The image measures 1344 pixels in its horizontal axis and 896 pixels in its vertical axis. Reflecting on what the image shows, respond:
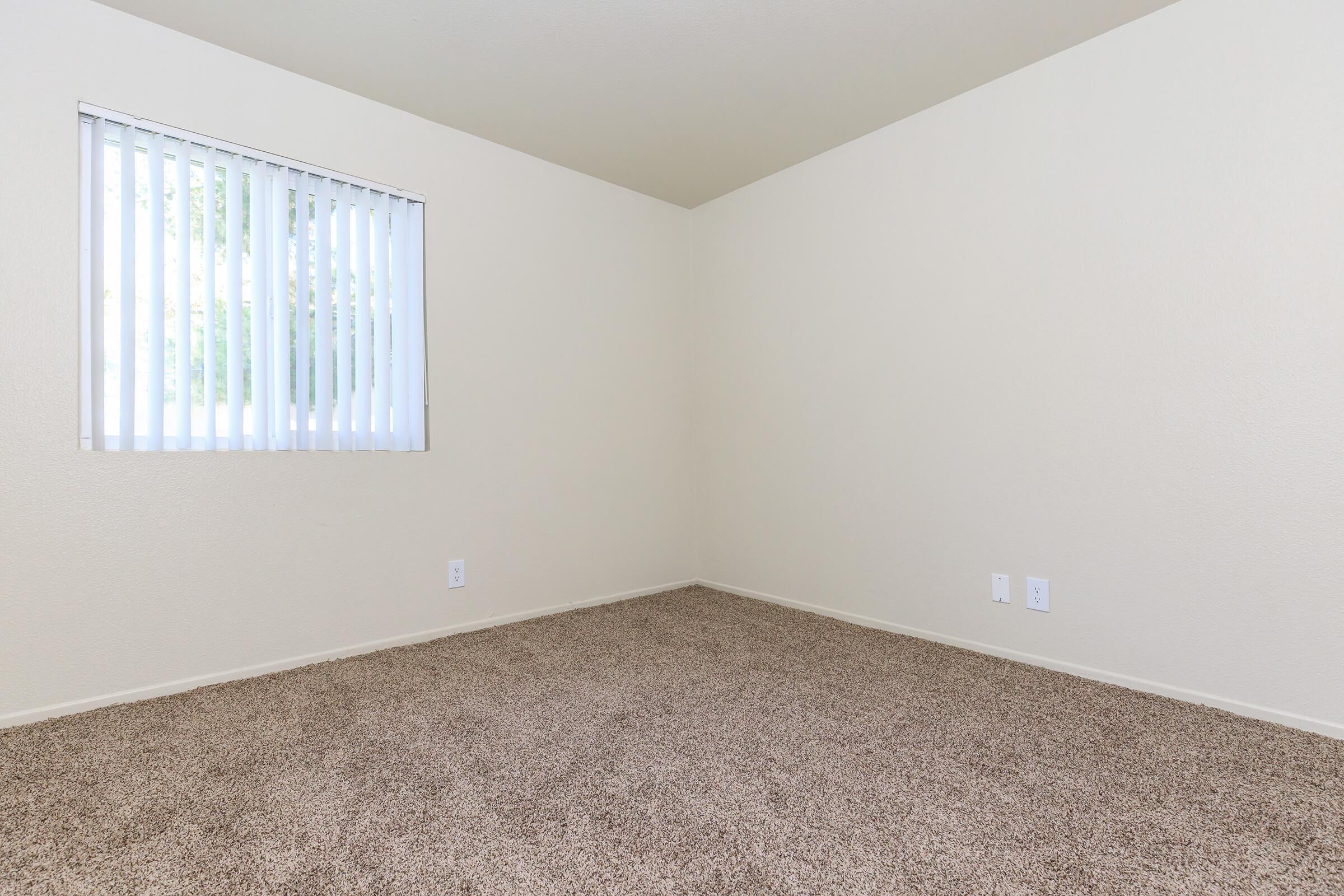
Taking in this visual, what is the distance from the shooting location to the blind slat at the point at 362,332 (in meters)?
2.72

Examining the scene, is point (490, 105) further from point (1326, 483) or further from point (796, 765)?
point (1326, 483)

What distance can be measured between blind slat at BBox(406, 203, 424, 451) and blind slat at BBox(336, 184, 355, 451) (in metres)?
0.25

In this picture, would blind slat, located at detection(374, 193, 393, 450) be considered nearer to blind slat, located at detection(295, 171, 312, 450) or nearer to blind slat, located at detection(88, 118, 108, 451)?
blind slat, located at detection(295, 171, 312, 450)

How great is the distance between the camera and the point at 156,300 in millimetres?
2246

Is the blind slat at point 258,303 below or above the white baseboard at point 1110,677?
above

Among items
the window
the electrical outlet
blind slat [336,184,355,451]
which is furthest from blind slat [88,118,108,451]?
the electrical outlet

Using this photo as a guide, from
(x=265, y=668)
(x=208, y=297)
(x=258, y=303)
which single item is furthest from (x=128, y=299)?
(x=265, y=668)

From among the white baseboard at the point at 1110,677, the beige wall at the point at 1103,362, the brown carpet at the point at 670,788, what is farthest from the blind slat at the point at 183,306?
the white baseboard at the point at 1110,677

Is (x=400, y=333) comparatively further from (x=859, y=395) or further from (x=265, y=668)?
(x=859, y=395)

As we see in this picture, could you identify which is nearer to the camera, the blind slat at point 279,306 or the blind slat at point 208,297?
the blind slat at point 208,297

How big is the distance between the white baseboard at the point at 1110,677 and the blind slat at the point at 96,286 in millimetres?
3021

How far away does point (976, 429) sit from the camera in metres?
2.67

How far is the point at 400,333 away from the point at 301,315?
0.39m

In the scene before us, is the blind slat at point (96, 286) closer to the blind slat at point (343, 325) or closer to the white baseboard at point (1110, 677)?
the blind slat at point (343, 325)
